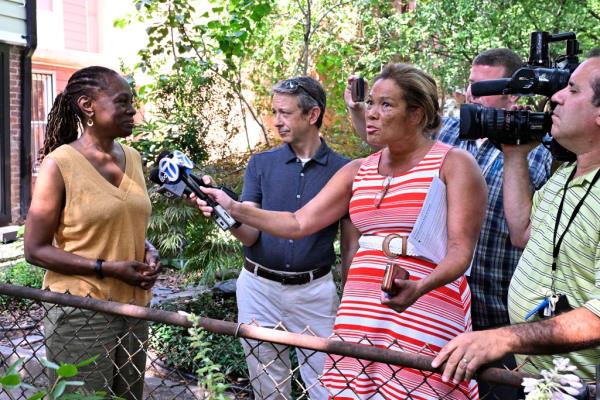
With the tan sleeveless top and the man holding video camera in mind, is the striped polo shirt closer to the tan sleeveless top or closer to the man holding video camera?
the man holding video camera

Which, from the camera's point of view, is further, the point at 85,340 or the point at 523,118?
the point at 85,340

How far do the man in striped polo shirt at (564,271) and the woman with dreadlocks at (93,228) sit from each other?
4.69ft

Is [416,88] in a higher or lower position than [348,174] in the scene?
higher

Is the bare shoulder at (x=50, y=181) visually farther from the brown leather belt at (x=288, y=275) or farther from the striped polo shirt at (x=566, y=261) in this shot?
the striped polo shirt at (x=566, y=261)

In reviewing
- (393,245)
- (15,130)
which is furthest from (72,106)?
(15,130)

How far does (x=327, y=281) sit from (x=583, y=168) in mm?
1811

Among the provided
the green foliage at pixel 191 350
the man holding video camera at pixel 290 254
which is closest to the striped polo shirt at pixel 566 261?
the man holding video camera at pixel 290 254

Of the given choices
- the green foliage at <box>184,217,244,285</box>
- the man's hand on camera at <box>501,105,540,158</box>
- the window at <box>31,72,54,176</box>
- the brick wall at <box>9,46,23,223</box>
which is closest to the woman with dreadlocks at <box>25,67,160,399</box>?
the man's hand on camera at <box>501,105,540,158</box>

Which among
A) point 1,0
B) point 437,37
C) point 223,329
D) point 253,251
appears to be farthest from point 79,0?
point 223,329

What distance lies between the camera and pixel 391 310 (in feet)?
8.54

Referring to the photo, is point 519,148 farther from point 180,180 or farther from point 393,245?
point 180,180

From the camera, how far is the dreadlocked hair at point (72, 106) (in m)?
3.18

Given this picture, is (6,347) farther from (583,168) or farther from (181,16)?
(583,168)

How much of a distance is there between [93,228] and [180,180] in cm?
44
